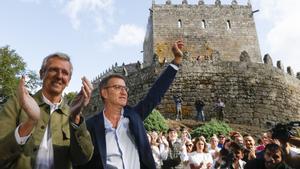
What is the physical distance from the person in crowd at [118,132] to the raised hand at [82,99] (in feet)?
1.78

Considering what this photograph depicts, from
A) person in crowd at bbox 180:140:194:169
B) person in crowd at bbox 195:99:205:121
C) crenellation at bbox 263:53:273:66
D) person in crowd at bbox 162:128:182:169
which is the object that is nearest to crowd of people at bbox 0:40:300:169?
person in crowd at bbox 180:140:194:169

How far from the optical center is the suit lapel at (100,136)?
3.39 metres

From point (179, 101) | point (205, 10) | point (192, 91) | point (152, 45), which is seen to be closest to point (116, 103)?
point (179, 101)

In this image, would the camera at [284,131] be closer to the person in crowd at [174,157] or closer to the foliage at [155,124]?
the person in crowd at [174,157]

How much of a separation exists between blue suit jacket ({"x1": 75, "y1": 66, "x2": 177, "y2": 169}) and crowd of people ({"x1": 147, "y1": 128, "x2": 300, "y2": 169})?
1.57 metres

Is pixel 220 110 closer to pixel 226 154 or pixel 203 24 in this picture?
pixel 226 154

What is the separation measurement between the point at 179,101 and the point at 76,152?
1780 cm

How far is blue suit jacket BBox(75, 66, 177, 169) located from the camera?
341cm

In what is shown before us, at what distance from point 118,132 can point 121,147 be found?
0.54 feet

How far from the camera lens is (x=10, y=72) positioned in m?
28.8

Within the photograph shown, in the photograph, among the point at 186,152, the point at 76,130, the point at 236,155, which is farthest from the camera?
the point at 186,152

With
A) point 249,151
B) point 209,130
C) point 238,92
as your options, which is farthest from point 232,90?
point 249,151

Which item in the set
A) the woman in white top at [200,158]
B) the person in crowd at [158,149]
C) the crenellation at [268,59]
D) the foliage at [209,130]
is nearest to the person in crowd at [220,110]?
the foliage at [209,130]

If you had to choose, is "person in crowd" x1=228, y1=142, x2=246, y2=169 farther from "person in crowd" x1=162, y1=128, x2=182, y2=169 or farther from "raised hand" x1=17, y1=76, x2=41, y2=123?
"raised hand" x1=17, y1=76, x2=41, y2=123
